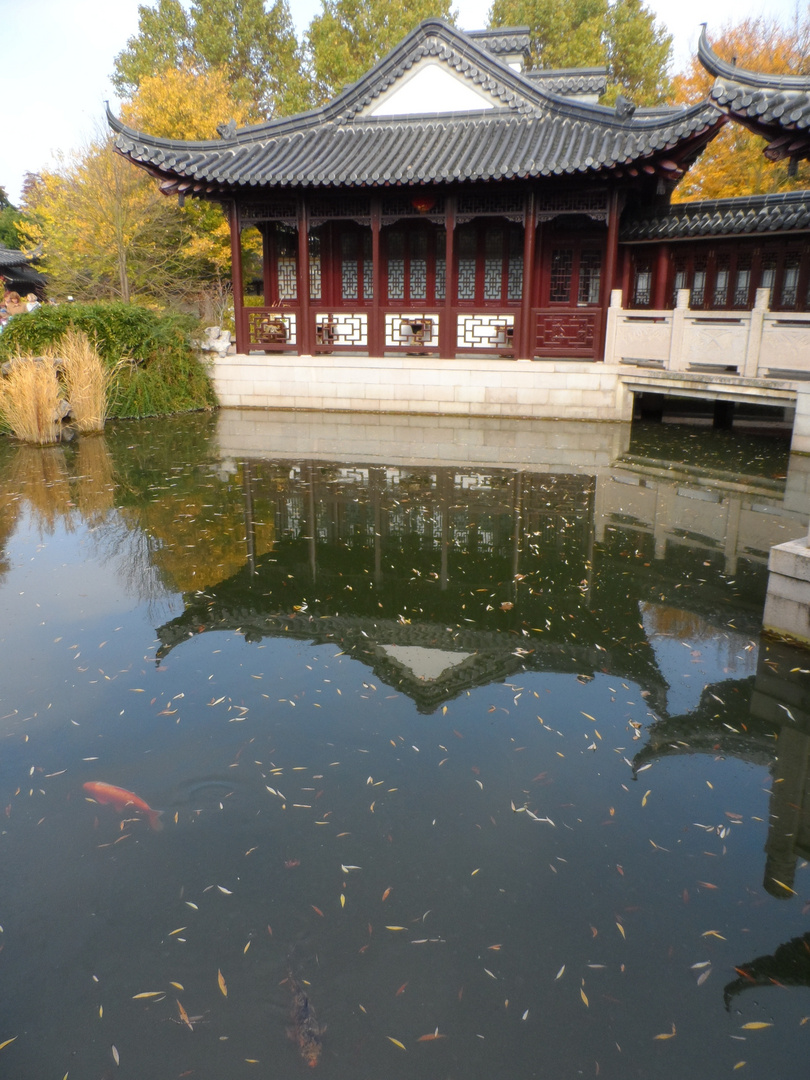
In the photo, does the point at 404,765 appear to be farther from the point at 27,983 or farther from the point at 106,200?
the point at 106,200

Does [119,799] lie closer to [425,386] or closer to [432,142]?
[425,386]

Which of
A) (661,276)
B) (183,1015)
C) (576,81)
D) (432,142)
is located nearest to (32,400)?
(432,142)

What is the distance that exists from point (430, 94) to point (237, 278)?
16.4 feet

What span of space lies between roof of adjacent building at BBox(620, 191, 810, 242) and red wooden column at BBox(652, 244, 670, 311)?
52 centimetres

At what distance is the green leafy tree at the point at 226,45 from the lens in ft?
101

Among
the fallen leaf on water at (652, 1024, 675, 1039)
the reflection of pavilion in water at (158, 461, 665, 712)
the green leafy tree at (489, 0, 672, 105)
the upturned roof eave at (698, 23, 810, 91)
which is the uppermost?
the green leafy tree at (489, 0, 672, 105)

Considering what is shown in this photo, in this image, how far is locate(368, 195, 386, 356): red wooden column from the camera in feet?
46.0

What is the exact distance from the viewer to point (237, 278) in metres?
14.7

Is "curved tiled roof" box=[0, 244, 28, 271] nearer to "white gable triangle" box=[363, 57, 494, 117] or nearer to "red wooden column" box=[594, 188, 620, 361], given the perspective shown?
"white gable triangle" box=[363, 57, 494, 117]

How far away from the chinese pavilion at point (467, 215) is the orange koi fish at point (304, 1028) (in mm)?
12249

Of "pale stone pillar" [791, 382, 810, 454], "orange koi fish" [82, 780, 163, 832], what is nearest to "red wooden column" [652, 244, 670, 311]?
"pale stone pillar" [791, 382, 810, 454]

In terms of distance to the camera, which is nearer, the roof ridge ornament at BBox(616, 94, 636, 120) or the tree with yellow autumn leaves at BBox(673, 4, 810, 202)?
the roof ridge ornament at BBox(616, 94, 636, 120)

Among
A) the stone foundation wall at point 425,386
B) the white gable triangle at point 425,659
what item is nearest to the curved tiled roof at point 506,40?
the stone foundation wall at point 425,386

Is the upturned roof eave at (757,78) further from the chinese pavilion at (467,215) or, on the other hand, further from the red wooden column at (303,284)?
the red wooden column at (303,284)
